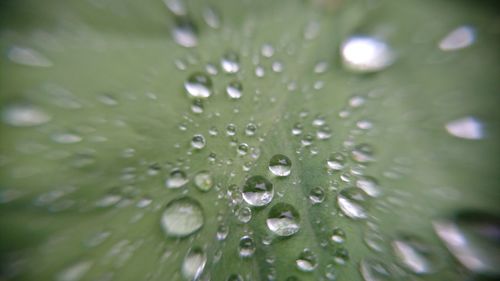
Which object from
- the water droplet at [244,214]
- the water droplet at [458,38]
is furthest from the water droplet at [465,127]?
the water droplet at [244,214]

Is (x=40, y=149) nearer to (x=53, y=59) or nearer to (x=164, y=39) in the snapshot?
(x=53, y=59)

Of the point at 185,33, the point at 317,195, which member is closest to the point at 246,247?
the point at 317,195

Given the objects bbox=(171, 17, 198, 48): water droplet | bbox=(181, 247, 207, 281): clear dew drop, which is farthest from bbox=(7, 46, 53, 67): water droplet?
bbox=(181, 247, 207, 281): clear dew drop

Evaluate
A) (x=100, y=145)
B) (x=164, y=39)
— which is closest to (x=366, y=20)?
(x=164, y=39)

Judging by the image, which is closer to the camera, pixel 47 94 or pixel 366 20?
pixel 47 94

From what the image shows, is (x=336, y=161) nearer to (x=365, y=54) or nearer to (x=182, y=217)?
(x=365, y=54)

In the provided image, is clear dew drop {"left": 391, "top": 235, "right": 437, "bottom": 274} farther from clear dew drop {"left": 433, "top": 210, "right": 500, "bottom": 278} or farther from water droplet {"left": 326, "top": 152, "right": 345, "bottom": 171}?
water droplet {"left": 326, "top": 152, "right": 345, "bottom": 171}
